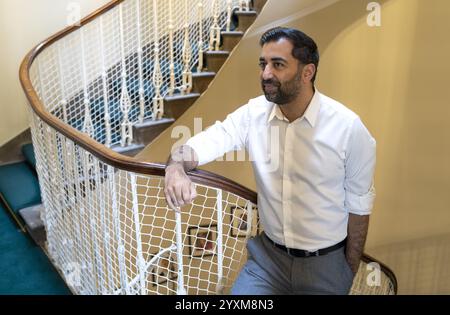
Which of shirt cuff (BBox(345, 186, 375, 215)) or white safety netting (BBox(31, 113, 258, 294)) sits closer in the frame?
shirt cuff (BBox(345, 186, 375, 215))

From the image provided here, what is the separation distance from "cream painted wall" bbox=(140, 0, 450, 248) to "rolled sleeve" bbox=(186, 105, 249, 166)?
1747 millimetres

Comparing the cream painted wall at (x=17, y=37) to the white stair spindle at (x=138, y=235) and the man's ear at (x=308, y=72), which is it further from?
the man's ear at (x=308, y=72)

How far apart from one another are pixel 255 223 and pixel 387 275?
1.26 metres

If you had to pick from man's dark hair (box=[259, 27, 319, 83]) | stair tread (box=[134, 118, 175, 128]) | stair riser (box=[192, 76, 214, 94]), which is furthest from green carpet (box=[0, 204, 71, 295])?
man's dark hair (box=[259, 27, 319, 83])

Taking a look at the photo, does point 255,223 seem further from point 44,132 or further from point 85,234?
point 44,132

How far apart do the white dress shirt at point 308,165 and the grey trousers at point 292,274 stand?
59 millimetres

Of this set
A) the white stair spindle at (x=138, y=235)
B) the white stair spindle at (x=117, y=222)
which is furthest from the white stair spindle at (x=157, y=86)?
the white stair spindle at (x=138, y=235)

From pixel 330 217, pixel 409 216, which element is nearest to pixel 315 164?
pixel 330 217

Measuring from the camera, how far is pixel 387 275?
2.83 meters

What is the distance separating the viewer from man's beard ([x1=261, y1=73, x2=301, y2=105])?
5.17 ft

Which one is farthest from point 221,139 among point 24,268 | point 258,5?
point 258,5

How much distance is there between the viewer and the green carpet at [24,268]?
8.16ft

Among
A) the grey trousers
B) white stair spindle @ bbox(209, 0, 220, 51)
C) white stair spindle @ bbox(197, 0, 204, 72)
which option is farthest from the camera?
white stair spindle @ bbox(209, 0, 220, 51)

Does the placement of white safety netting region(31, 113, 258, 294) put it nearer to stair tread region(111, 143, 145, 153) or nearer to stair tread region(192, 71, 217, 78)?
stair tread region(111, 143, 145, 153)
